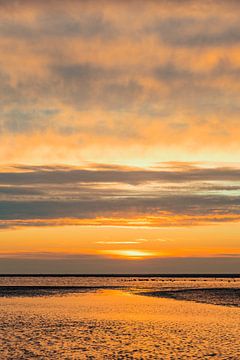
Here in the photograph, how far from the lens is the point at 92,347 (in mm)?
33812

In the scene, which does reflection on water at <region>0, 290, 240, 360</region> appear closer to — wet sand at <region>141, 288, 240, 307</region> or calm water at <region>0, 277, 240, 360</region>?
calm water at <region>0, 277, 240, 360</region>

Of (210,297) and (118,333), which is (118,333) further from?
(210,297)

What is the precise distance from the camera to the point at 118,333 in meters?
40.7

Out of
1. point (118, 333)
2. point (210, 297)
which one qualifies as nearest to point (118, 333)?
point (118, 333)

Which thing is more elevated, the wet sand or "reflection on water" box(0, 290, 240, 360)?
"reflection on water" box(0, 290, 240, 360)

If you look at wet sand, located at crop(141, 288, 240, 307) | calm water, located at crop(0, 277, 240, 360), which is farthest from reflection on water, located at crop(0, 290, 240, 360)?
wet sand, located at crop(141, 288, 240, 307)

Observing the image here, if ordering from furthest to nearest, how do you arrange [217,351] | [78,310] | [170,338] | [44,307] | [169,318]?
[44,307] < [78,310] < [169,318] < [170,338] < [217,351]

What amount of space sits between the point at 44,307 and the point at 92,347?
3150cm

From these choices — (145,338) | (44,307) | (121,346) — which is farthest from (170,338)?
(44,307)

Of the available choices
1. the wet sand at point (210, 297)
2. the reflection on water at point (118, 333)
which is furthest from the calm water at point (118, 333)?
the wet sand at point (210, 297)

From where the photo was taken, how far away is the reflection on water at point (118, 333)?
31594 mm

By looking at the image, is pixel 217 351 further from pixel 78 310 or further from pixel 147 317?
pixel 78 310

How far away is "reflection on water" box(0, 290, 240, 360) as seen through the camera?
3159 cm

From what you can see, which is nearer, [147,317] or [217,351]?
[217,351]
